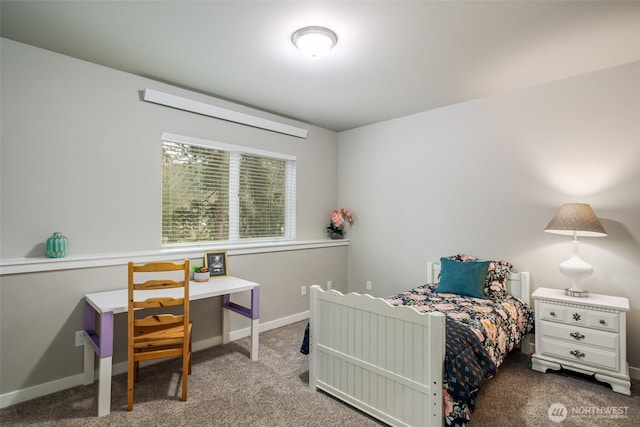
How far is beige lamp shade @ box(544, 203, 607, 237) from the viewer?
2.51 metres

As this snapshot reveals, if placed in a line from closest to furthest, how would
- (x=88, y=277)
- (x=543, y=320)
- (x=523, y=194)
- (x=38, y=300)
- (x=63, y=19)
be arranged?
(x=63, y=19) → (x=38, y=300) → (x=88, y=277) → (x=543, y=320) → (x=523, y=194)

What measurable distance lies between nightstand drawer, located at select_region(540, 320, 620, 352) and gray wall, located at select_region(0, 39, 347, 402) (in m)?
2.82

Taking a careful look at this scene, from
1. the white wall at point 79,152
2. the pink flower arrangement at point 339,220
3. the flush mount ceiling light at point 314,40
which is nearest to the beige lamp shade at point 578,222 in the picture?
the flush mount ceiling light at point 314,40

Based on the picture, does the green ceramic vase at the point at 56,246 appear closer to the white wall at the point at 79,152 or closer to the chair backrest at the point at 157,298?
the white wall at the point at 79,152

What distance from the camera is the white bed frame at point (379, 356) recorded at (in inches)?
69.1

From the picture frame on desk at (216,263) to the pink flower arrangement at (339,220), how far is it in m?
1.71

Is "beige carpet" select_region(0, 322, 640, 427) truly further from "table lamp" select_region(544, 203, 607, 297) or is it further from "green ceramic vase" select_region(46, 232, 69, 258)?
"green ceramic vase" select_region(46, 232, 69, 258)

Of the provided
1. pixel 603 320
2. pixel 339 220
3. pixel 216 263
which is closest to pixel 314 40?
pixel 216 263

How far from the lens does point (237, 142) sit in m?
3.54

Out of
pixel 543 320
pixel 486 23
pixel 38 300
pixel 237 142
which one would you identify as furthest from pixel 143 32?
pixel 543 320

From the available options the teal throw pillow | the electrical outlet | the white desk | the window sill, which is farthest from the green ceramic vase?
the teal throw pillow

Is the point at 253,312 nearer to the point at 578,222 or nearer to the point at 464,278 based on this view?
the point at 464,278

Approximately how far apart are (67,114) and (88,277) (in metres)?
1.26

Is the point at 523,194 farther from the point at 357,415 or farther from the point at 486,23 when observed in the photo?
the point at 357,415
